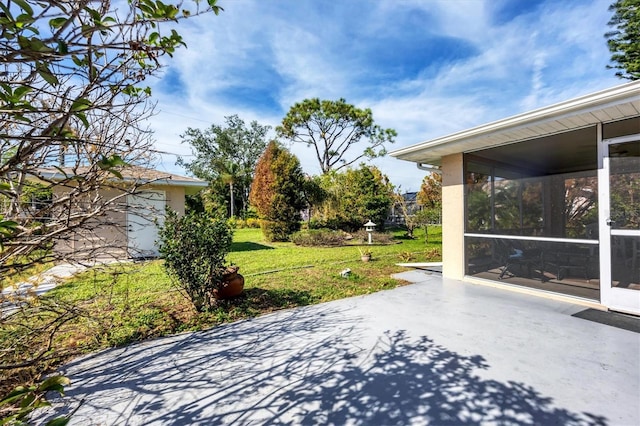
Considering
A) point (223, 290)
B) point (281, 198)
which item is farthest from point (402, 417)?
point (281, 198)

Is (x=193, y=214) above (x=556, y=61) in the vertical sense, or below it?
below

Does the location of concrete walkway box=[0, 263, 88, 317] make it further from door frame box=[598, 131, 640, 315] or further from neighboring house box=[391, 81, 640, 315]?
door frame box=[598, 131, 640, 315]

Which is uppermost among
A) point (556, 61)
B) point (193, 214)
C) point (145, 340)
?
point (556, 61)

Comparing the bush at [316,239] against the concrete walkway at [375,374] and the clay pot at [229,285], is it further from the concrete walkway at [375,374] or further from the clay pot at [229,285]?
the concrete walkway at [375,374]

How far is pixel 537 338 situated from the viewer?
11.9 ft

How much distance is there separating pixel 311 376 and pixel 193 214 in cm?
323

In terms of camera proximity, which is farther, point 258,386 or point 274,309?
point 274,309

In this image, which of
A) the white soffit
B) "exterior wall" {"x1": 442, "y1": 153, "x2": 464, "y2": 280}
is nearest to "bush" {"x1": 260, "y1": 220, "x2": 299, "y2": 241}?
the white soffit

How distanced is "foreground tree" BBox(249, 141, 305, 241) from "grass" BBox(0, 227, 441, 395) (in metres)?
6.12

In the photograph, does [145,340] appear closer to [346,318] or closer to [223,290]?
[223,290]

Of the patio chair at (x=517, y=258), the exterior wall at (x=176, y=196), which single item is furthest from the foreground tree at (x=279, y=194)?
the patio chair at (x=517, y=258)

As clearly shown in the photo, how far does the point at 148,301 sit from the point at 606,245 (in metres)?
7.86

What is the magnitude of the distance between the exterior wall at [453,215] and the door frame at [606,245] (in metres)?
2.30

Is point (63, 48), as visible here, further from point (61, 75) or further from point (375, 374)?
point (375, 374)
